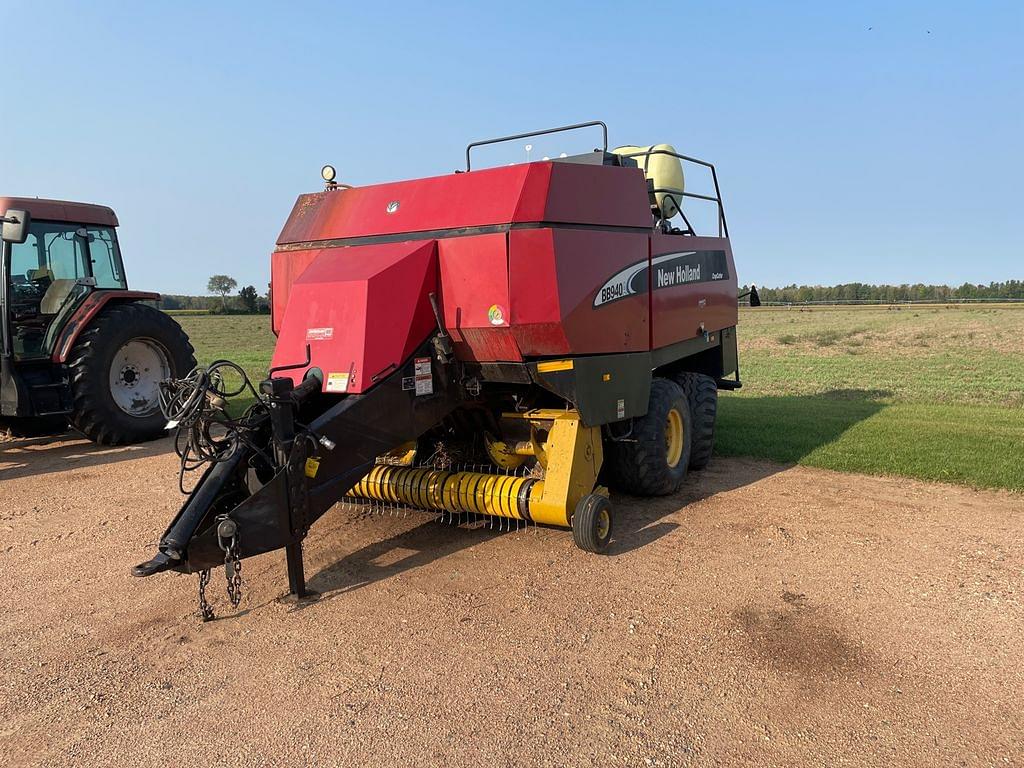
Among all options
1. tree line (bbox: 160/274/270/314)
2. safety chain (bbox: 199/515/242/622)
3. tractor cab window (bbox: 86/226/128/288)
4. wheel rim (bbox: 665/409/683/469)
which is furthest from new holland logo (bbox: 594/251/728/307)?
tree line (bbox: 160/274/270/314)

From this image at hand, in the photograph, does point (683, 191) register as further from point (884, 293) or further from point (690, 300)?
point (884, 293)

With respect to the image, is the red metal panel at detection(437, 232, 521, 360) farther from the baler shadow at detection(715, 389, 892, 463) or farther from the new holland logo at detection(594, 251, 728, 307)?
the baler shadow at detection(715, 389, 892, 463)

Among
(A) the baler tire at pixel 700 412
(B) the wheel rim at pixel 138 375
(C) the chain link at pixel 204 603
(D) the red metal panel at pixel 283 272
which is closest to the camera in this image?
(C) the chain link at pixel 204 603

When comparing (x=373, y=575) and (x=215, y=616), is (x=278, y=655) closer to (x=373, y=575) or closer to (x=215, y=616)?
(x=215, y=616)

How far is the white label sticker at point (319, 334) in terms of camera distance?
15.2 feet

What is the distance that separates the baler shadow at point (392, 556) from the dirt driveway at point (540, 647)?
0.07ft

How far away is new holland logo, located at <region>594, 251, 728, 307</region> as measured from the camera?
5.23m

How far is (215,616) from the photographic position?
3.98 metres

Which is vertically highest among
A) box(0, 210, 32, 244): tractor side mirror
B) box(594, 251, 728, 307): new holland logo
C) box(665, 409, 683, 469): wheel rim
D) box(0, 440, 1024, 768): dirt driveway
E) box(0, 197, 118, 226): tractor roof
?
box(0, 197, 118, 226): tractor roof

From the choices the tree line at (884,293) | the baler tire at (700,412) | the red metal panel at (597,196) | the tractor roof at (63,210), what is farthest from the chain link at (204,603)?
the tree line at (884,293)

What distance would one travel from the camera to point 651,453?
5.85m

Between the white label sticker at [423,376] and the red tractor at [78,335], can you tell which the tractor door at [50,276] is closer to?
the red tractor at [78,335]

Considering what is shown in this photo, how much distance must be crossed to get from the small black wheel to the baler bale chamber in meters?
0.01

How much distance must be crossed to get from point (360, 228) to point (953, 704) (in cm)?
447
